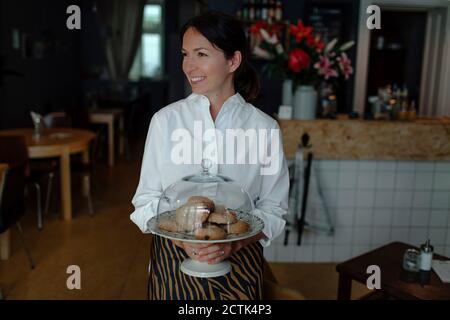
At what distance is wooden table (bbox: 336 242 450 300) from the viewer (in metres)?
1.58

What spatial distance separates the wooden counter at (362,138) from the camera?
253cm

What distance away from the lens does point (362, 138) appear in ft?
8.42

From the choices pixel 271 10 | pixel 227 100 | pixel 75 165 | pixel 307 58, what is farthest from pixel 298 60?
pixel 271 10

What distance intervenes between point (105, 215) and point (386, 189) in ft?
5.87

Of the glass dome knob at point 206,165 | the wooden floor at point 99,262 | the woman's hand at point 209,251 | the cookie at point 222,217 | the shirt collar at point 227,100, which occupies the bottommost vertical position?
the wooden floor at point 99,262

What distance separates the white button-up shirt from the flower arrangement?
132 cm

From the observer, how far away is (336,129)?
2.56 metres

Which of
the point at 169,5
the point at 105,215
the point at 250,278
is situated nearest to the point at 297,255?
the point at 105,215

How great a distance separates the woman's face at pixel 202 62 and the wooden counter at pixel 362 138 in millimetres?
1441

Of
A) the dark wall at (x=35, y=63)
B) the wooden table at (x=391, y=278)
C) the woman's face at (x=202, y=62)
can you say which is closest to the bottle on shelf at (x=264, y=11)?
the dark wall at (x=35, y=63)

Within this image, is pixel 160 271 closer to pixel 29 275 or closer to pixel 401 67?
pixel 29 275

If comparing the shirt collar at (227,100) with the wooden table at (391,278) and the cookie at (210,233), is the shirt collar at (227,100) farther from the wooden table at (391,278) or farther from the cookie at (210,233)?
the wooden table at (391,278)

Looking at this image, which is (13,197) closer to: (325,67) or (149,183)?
(149,183)

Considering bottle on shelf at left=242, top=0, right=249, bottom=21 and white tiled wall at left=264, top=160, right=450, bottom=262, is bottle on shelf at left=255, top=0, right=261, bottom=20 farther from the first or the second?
white tiled wall at left=264, top=160, right=450, bottom=262
